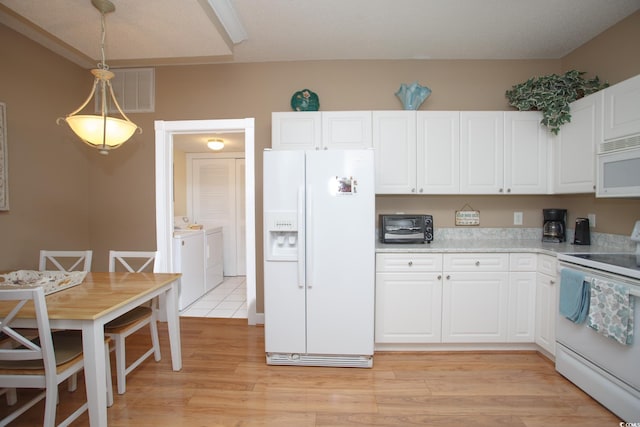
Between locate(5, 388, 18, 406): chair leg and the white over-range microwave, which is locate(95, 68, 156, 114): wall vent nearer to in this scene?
locate(5, 388, 18, 406): chair leg

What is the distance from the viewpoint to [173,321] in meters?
2.12

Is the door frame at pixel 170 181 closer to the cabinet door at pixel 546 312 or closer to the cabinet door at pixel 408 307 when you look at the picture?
the cabinet door at pixel 408 307

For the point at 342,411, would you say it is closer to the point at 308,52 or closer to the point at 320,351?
the point at 320,351

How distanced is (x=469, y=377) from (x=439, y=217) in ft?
4.75

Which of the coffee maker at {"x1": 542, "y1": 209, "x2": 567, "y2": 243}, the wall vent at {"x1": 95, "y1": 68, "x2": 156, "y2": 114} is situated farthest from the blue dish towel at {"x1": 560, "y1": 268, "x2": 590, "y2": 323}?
the wall vent at {"x1": 95, "y1": 68, "x2": 156, "y2": 114}

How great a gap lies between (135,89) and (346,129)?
7.75ft

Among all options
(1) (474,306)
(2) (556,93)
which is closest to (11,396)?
(1) (474,306)

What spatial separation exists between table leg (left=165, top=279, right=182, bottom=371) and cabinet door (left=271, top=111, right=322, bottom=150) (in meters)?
1.49

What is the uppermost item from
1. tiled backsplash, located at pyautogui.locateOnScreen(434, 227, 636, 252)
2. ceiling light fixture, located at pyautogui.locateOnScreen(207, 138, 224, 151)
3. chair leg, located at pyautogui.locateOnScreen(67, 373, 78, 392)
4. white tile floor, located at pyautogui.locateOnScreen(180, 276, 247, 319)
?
ceiling light fixture, located at pyautogui.locateOnScreen(207, 138, 224, 151)

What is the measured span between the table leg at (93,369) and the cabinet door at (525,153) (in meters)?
3.27

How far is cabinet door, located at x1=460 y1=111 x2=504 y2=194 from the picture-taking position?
2.58 metres

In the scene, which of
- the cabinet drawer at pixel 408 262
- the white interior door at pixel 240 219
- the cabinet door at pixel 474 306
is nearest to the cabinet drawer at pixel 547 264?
the cabinet door at pixel 474 306

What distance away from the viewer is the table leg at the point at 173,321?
2.12 m

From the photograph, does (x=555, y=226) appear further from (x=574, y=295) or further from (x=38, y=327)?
(x=38, y=327)
